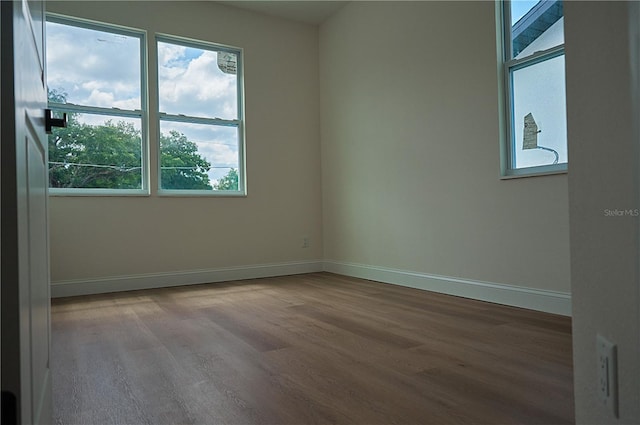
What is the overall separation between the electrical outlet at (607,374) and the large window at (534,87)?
2.07 meters

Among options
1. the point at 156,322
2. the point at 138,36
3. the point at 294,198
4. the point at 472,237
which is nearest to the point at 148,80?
the point at 138,36

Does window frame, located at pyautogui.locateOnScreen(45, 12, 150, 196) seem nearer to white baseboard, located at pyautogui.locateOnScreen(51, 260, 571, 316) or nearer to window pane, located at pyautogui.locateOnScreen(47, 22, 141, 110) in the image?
window pane, located at pyautogui.locateOnScreen(47, 22, 141, 110)

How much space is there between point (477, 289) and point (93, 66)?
397 centimetres

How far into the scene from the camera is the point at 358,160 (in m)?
4.48

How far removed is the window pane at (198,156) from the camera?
170 inches

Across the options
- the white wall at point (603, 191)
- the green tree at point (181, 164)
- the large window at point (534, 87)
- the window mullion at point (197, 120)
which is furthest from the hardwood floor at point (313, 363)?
the window mullion at point (197, 120)

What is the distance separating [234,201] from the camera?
4598mm

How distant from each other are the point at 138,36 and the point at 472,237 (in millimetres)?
3705

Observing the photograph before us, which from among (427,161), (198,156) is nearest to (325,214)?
(198,156)

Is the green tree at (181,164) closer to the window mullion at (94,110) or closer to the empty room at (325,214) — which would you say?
the empty room at (325,214)

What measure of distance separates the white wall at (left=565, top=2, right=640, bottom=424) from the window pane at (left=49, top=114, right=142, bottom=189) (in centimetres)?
399

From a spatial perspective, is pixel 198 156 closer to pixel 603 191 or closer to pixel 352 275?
pixel 352 275

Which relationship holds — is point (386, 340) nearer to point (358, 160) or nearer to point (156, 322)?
point (156, 322)

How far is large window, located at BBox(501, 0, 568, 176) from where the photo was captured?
2711mm
